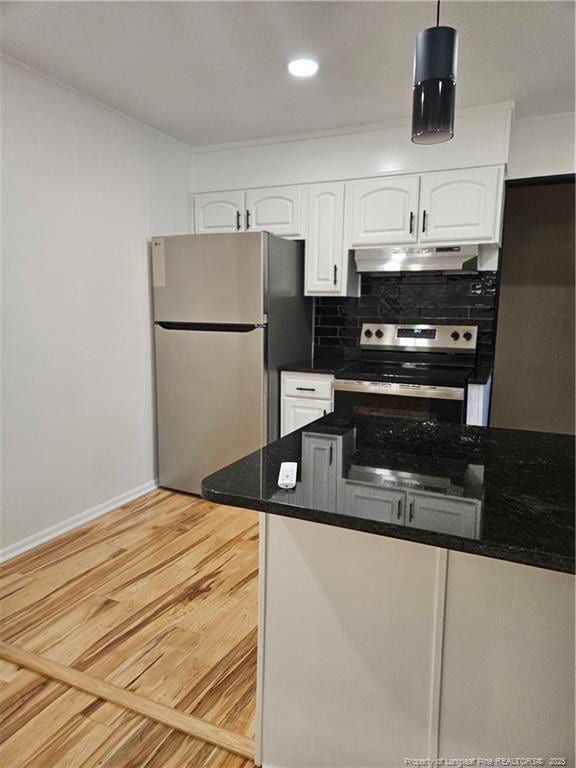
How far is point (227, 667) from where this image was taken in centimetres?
191

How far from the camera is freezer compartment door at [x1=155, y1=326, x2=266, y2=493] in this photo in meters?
3.26

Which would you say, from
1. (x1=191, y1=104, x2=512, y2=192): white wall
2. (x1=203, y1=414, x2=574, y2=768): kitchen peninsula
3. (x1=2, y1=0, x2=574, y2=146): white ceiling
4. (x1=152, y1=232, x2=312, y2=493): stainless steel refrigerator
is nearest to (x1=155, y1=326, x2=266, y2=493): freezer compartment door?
→ (x1=152, y1=232, x2=312, y2=493): stainless steel refrigerator

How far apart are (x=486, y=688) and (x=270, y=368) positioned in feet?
7.66

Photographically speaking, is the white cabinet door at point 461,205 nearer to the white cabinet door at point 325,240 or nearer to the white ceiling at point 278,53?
the white ceiling at point 278,53

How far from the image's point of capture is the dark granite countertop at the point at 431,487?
0.96 m

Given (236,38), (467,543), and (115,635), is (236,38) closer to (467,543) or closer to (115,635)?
(467,543)

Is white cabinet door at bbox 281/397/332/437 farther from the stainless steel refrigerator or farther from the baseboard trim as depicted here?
the baseboard trim

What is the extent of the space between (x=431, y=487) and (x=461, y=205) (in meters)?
2.35

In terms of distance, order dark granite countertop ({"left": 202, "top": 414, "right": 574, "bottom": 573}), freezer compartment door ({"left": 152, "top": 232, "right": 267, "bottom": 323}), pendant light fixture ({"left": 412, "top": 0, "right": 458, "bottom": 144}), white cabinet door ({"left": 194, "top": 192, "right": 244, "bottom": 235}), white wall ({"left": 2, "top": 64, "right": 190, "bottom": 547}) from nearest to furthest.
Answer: dark granite countertop ({"left": 202, "top": 414, "right": 574, "bottom": 573}) → pendant light fixture ({"left": 412, "top": 0, "right": 458, "bottom": 144}) → white wall ({"left": 2, "top": 64, "right": 190, "bottom": 547}) → freezer compartment door ({"left": 152, "top": 232, "right": 267, "bottom": 323}) → white cabinet door ({"left": 194, "top": 192, "right": 244, "bottom": 235})

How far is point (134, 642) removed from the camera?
6.70ft

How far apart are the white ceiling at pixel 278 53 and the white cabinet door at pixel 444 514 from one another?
1847 millimetres

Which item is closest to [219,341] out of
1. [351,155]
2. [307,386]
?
[307,386]

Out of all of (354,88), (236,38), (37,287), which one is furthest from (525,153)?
(37,287)

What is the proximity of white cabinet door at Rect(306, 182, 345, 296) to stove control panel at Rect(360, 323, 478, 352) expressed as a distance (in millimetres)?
423
